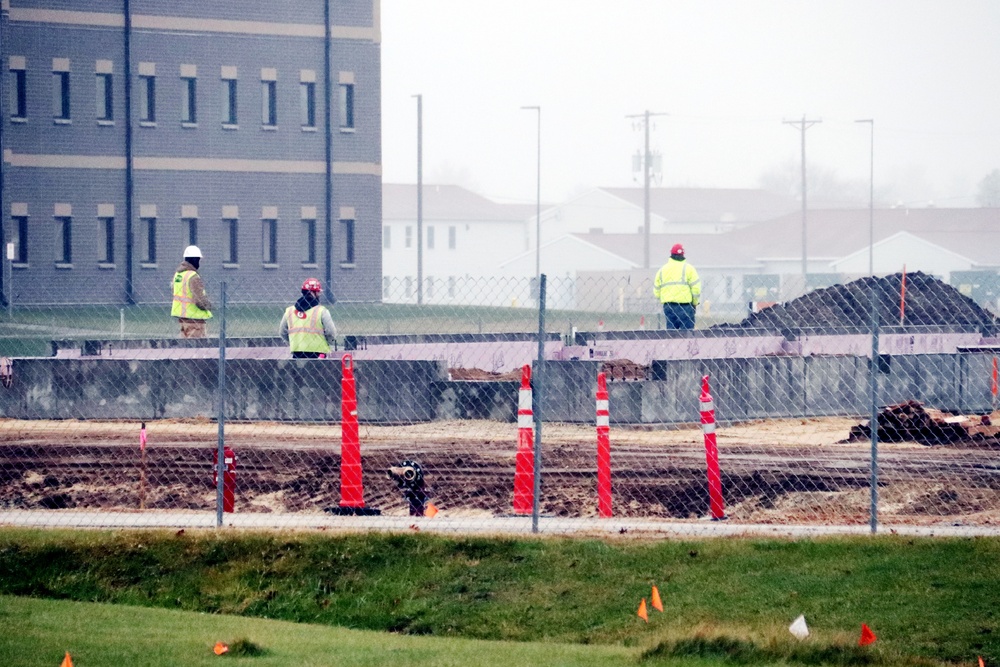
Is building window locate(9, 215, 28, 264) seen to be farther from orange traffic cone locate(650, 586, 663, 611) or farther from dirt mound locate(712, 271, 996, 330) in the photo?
orange traffic cone locate(650, 586, 663, 611)

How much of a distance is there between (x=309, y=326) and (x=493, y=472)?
3.46 metres

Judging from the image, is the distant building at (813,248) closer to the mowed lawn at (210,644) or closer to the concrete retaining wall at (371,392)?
the concrete retaining wall at (371,392)

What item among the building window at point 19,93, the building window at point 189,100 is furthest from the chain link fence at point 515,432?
the building window at point 189,100

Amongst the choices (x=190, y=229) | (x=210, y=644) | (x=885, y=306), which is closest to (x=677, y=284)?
(x=885, y=306)

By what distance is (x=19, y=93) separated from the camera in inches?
1822

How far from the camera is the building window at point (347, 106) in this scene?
170 feet

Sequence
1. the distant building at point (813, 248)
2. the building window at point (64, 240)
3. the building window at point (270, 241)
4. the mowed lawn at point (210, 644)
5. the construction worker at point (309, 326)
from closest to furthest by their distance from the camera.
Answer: the mowed lawn at point (210, 644)
the construction worker at point (309, 326)
the building window at point (64, 240)
the building window at point (270, 241)
the distant building at point (813, 248)

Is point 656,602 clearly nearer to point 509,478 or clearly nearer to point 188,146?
point 509,478

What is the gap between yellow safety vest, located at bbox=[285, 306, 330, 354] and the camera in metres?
17.5

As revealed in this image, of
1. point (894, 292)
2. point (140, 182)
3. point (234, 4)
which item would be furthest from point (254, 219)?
point (894, 292)

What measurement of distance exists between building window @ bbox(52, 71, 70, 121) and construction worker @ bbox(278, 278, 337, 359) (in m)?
31.8

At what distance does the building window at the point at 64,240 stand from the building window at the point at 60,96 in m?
3.25

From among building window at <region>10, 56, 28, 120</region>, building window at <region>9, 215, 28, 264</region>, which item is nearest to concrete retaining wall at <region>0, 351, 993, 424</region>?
building window at <region>9, 215, 28, 264</region>

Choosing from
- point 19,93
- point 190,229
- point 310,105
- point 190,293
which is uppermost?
point 310,105
